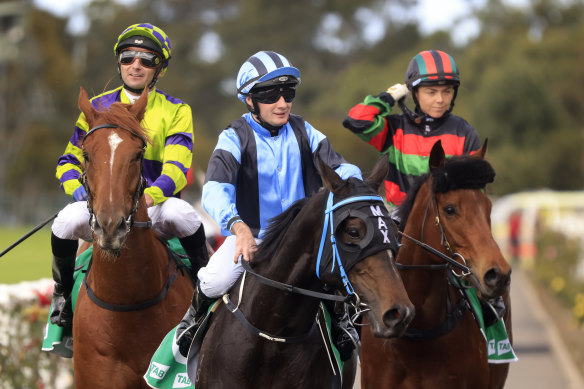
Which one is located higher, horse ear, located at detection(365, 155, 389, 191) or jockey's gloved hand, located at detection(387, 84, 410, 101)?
jockey's gloved hand, located at detection(387, 84, 410, 101)

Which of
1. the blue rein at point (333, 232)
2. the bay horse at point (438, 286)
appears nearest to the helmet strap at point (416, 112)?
the bay horse at point (438, 286)

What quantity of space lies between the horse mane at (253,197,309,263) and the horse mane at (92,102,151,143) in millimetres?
979

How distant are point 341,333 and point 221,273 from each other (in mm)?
691

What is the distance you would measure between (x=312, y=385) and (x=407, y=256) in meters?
1.23

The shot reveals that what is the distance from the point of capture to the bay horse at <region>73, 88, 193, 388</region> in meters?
5.09

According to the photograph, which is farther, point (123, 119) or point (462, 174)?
point (462, 174)

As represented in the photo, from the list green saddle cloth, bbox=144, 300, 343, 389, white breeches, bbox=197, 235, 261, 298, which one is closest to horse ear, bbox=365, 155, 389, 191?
white breeches, bbox=197, 235, 261, 298

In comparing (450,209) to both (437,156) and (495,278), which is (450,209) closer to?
(437,156)

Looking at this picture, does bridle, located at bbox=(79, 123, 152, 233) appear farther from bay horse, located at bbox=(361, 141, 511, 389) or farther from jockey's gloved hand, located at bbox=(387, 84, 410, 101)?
jockey's gloved hand, located at bbox=(387, 84, 410, 101)

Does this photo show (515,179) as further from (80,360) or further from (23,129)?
(80,360)

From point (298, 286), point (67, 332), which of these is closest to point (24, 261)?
point (67, 332)

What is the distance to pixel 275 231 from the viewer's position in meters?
4.55

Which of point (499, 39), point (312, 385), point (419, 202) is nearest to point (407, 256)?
point (419, 202)

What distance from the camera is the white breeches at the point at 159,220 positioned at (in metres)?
5.48
